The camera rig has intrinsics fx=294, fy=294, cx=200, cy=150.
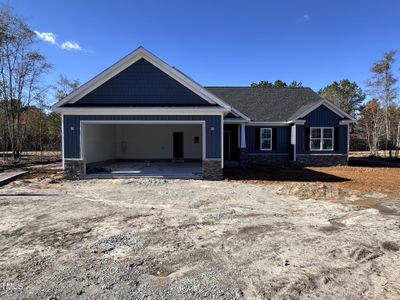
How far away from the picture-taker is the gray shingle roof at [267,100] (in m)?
20.3

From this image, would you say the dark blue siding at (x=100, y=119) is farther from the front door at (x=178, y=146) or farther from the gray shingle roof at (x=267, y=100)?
the front door at (x=178, y=146)

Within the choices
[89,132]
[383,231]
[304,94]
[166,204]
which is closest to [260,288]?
[383,231]

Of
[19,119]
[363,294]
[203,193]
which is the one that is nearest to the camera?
[363,294]

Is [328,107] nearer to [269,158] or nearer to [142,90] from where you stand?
[269,158]

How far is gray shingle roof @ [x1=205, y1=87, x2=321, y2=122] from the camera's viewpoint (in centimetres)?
2031

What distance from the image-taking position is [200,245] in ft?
17.3

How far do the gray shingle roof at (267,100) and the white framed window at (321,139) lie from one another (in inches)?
75.2

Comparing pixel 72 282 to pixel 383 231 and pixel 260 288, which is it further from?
pixel 383 231

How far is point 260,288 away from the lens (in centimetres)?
380

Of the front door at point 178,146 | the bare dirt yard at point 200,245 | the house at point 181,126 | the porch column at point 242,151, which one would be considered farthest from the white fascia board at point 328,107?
the bare dirt yard at point 200,245

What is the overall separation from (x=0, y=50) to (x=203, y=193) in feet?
69.4

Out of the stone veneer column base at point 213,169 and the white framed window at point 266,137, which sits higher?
the white framed window at point 266,137

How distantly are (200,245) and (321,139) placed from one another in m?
15.9

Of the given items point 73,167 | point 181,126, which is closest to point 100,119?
point 73,167
